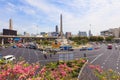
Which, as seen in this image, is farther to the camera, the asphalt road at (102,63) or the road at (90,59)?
the road at (90,59)

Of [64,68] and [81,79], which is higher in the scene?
[64,68]

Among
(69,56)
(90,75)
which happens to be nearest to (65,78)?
(90,75)

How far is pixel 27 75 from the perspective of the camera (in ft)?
31.7

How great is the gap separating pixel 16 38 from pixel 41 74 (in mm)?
173035

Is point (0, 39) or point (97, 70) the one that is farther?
point (0, 39)

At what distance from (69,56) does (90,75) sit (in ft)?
24.5

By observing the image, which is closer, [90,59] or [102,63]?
[102,63]

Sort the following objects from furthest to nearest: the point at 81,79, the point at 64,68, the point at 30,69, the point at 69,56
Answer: the point at 69,56, the point at 81,79, the point at 64,68, the point at 30,69

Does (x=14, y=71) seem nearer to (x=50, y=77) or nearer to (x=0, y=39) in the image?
(x=50, y=77)

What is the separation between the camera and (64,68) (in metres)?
13.1

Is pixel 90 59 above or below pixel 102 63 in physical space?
above

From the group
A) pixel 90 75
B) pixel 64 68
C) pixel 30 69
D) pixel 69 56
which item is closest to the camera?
pixel 30 69

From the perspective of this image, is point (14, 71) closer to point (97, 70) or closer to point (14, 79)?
point (14, 79)

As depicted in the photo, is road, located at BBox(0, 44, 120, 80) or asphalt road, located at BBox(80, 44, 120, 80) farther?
road, located at BBox(0, 44, 120, 80)
